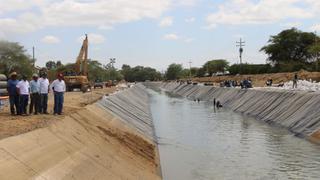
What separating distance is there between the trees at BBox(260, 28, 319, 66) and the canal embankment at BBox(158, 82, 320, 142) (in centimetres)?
6490

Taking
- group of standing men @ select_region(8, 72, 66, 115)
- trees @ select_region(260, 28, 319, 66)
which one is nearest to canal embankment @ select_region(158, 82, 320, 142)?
group of standing men @ select_region(8, 72, 66, 115)

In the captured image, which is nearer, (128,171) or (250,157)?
(128,171)

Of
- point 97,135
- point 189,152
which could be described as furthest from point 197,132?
point 97,135

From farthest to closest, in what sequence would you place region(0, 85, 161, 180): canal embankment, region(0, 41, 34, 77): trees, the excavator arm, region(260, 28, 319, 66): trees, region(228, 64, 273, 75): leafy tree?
1. region(228, 64, 273, 75): leafy tree
2. region(260, 28, 319, 66): trees
3. region(0, 41, 34, 77): trees
4. the excavator arm
5. region(0, 85, 161, 180): canal embankment

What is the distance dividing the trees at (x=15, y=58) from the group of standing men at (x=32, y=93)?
72498 mm

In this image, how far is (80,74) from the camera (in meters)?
78.8

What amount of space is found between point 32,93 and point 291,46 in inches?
4829

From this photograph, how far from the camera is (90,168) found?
15.6 meters

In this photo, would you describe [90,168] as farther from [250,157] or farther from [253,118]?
[253,118]

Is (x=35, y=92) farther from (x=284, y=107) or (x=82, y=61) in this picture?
(x=82, y=61)

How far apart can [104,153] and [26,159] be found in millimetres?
6138

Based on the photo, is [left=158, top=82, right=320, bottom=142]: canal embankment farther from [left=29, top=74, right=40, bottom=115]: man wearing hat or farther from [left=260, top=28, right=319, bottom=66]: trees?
[left=260, top=28, right=319, bottom=66]: trees

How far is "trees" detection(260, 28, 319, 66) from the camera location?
136 metres

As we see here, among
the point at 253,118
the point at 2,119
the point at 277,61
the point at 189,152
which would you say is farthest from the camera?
the point at 277,61
